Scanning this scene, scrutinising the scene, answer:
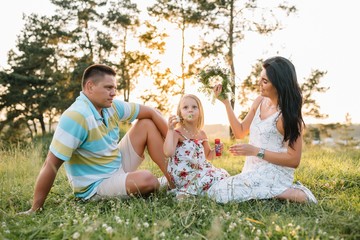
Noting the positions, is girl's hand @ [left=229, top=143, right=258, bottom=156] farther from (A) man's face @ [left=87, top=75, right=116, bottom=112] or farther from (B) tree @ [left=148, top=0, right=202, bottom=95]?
(B) tree @ [left=148, top=0, right=202, bottom=95]

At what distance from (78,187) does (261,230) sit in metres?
2.17

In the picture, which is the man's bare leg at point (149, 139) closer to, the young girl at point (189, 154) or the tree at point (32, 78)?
the young girl at point (189, 154)

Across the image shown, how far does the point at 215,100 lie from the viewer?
5.03 m

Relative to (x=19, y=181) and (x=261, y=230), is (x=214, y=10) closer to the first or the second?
(x=19, y=181)

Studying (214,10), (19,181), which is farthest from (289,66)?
(214,10)

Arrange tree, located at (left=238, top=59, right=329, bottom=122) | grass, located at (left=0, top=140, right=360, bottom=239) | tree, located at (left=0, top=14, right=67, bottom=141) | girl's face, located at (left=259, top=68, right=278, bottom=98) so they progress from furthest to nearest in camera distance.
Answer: tree, located at (left=0, top=14, right=67, bottom=141) < tree, located at (left=238, top=59, right=329, bottom=122) < girl's face, located at (left=259, top=68, right=278, bottom=98) < grass, located at (left=0, top=140, right=360, bottom=239)

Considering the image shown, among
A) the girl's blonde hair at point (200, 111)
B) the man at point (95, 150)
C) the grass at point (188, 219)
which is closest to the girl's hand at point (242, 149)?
the grass at point (188, 219)

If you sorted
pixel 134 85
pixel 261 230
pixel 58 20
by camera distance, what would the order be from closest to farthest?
pixel 261 230
pixel 134 85
pixel 58 20

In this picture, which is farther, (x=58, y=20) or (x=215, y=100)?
(x=58, y=20)

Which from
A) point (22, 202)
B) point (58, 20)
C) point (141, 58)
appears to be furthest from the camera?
point (58, 20)

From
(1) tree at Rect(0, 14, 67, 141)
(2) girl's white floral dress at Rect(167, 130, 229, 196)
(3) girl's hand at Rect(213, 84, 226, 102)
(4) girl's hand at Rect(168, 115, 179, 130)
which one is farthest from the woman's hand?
(1) tree at Rect(0, 14, 67, 141)

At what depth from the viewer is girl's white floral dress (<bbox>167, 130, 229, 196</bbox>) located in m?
4.68

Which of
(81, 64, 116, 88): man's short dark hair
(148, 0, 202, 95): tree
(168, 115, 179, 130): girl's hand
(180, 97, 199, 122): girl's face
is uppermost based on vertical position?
(148, 0, 202, 95): tree

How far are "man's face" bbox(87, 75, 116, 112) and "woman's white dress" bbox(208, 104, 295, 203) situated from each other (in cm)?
151
